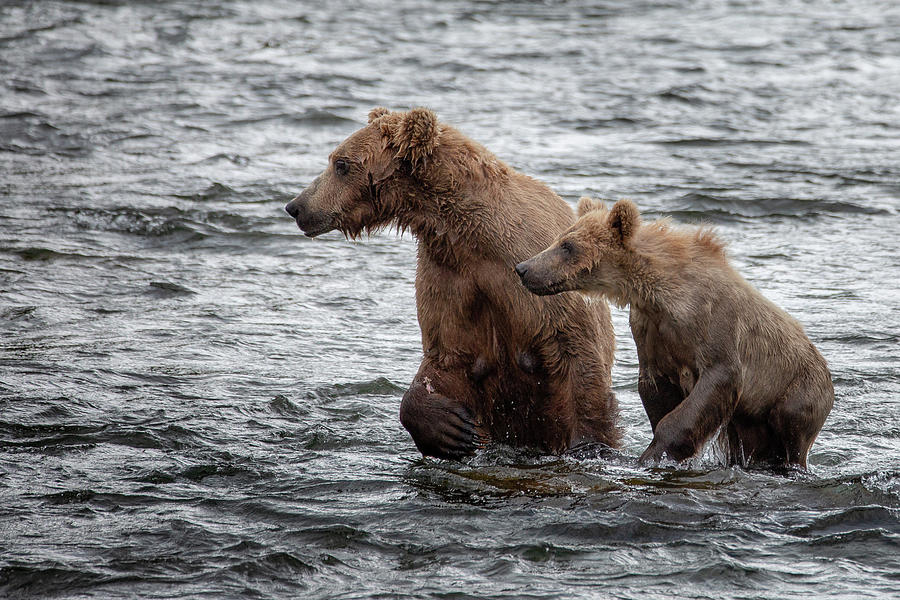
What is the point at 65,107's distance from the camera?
57.4 ft

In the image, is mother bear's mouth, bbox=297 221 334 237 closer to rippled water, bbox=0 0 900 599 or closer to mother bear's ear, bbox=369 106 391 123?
mother bear's ear, bbox=369 106 391 123

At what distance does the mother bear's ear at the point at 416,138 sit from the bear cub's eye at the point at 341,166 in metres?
0.30

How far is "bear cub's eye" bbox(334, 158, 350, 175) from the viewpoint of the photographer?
7082mm

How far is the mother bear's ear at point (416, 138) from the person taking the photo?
274 inches

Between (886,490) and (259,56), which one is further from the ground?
(259,56)

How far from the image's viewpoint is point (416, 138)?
6.96 meters

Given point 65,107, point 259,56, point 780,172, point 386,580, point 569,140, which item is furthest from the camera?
point 259,56

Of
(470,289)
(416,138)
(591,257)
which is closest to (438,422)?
(470,289)

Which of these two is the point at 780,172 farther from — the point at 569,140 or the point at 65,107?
the point at 65,107

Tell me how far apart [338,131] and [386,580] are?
11631 mm

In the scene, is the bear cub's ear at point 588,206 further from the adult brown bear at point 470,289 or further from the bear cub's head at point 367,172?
the bear cub's head at point 367,172

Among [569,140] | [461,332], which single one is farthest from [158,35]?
[461,332]

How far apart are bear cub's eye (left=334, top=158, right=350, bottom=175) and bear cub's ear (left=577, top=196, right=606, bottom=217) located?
1289mm

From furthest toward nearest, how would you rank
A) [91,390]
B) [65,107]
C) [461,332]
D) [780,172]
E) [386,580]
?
1. [65,107]
2. [780,172]
3. [91,390]
4. [461,332]
5. [386,580]
